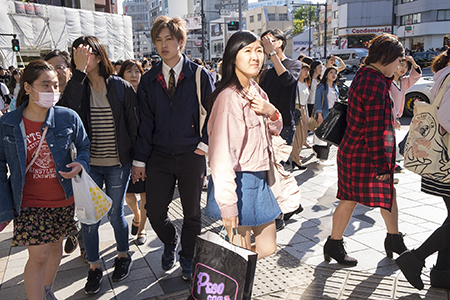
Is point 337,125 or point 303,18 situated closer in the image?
point 337,125

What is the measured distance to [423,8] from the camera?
49281 mm

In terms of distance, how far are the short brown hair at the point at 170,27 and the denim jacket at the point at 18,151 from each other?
3.44ft

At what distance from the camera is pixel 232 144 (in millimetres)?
2359

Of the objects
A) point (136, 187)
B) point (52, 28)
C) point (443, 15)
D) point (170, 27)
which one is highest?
point (443, 15)

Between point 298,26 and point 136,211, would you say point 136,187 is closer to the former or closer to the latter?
point 136,211

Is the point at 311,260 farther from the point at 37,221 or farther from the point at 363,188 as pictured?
the point at 37,221

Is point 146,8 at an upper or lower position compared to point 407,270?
upper

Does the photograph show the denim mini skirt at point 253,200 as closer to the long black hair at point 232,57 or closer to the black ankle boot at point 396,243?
the long black hair at point 232,57

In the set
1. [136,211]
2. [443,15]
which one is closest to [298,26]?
[443,15]

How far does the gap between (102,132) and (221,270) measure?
1.83 metres

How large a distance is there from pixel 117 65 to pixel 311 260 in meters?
6.47

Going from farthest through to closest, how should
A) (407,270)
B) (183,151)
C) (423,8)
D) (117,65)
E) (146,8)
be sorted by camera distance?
(146,8), (423,8), (117,65), (183,151), (407,270)

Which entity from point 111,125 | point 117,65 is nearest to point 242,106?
point 111,125

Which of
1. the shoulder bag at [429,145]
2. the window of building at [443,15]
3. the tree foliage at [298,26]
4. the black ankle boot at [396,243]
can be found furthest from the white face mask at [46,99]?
the tree foliage at [298,26]
